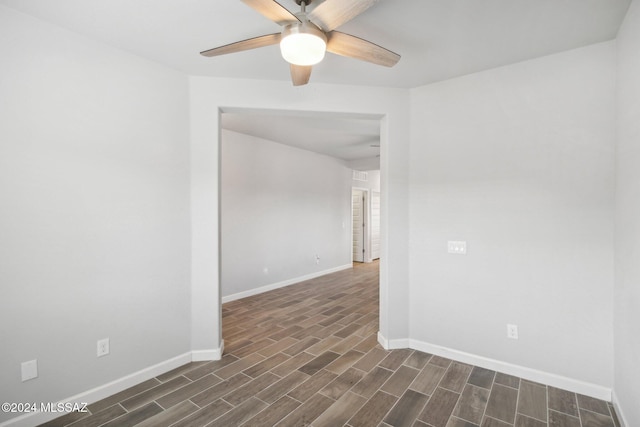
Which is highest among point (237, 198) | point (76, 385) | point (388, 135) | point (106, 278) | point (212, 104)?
point (212, 104)

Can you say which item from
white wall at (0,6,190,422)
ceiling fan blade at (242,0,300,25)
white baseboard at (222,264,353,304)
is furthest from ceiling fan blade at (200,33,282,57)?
white baseboard at (222,264,353,304)

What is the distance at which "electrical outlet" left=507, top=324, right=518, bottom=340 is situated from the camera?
2.51m

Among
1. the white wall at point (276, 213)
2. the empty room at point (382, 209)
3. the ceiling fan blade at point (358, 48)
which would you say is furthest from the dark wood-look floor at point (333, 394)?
the ceiling fan blade at point (358, 48)

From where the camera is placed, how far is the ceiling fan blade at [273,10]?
1.40m

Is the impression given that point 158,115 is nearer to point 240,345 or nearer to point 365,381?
point 240,345

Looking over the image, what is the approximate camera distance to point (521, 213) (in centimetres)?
250

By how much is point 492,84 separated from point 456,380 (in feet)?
8.40

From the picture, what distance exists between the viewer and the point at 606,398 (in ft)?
7.13

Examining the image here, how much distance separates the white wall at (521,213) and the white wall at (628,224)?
0.15 metres

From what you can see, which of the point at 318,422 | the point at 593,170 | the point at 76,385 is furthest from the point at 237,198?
the point at 593,170

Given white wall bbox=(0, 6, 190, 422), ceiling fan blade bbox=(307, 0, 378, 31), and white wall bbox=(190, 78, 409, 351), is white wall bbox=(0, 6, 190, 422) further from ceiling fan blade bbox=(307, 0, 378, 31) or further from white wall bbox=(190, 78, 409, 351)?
ceiling fan blade bbox=(307, 0, 378, 31)

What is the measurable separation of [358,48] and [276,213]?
4.03 m

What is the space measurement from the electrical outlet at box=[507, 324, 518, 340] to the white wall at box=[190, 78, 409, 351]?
90 centimetres

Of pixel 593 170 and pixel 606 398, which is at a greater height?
pixel 593 170
